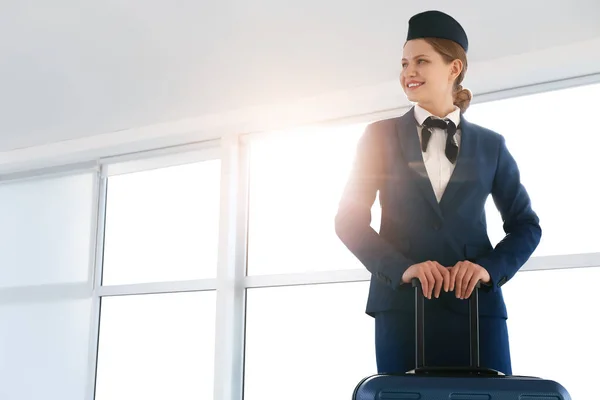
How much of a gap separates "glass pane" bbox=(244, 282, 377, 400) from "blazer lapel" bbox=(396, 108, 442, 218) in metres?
2.28

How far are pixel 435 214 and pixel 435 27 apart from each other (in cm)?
32

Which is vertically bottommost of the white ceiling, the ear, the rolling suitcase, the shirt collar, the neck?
the rolling suitcase

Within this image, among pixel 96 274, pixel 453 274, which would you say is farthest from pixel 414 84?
pixel 96 274

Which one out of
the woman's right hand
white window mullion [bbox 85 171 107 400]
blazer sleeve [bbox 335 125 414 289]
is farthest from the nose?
white window mullion [bbox 85 171 107 400]

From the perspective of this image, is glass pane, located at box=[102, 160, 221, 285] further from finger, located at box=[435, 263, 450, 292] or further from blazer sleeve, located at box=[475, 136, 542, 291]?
finger, located at box=[435, 263, 450, 292]

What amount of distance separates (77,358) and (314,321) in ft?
4.98

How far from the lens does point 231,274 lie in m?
3.96

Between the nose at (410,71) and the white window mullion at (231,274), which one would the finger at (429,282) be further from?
the white window mullion at (231,274)

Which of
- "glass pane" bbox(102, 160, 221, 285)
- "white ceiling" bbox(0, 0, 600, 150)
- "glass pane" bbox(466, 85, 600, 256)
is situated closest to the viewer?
"white ceiling" bbox(0, 0, 600, 150)

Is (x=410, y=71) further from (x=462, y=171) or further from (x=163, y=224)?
(x=163, y=224)

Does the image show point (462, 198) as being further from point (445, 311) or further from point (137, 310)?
point (137, 310)

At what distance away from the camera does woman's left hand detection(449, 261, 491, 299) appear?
3.82ft

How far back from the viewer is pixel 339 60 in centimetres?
334

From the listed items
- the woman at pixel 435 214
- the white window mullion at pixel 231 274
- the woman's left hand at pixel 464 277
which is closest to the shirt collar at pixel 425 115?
the woman at pixel 435 214
